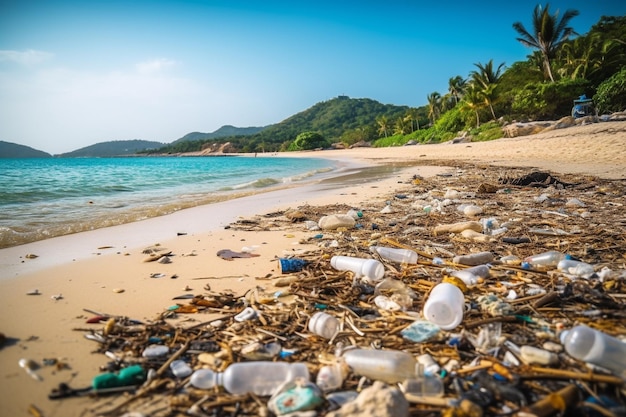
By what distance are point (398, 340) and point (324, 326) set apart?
41 cm

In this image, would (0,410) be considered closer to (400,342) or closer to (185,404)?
(185,404)

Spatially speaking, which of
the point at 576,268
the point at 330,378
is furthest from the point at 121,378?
the point at 576,268

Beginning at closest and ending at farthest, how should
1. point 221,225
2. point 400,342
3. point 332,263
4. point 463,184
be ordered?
1. point 400,342
2. point 332,263
3. point 221,225
4. point 463,184

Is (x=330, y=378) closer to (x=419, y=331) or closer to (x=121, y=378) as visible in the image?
(x=419, y=331)

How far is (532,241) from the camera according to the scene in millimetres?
3072

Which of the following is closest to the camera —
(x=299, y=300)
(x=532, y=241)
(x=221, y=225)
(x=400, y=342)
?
(x=400, y=342)

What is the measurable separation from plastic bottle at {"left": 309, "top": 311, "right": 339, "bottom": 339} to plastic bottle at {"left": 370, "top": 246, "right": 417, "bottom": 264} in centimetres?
125

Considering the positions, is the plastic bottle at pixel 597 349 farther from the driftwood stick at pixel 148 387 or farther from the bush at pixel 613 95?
the bush at pixel 613 95

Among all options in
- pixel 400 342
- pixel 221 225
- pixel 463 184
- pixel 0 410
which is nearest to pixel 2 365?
pixel 0 410

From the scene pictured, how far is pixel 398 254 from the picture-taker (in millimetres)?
2848

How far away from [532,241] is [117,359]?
11.7 ft

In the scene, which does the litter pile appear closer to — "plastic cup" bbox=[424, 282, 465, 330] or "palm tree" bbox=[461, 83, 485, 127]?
"plastic cup" bbox=[424, 282, 465, 330]

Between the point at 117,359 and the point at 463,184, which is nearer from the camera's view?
the point at 117,359

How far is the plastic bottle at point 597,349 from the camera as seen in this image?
1.29 meters
